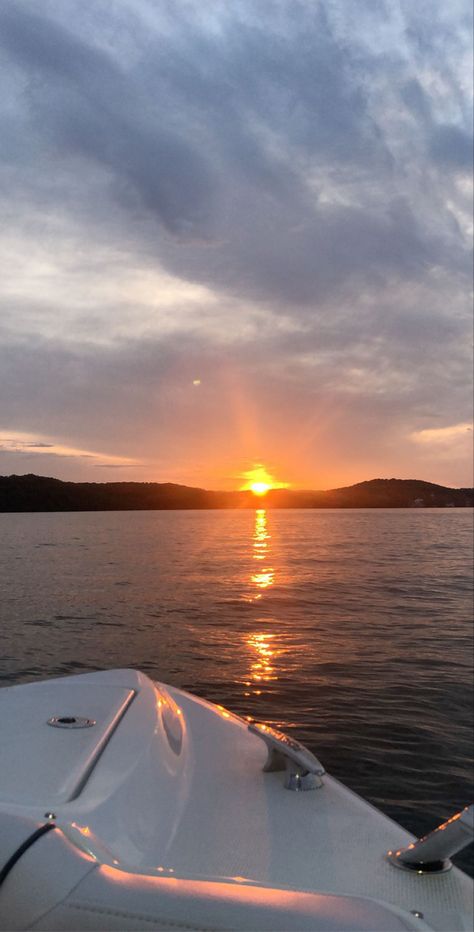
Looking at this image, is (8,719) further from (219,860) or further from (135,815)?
(219,860)

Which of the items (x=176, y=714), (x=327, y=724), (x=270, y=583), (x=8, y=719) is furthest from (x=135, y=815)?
(x=270, y=583)

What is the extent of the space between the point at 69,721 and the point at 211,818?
1.12 metres

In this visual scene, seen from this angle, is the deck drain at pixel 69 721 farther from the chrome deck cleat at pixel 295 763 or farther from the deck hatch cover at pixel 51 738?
the chrome deck cleat at pixel 295 763

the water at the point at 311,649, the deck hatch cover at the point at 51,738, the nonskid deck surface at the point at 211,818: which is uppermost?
the deck hatch cover at the point at 51,738

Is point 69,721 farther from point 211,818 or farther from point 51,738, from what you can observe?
point 211,818

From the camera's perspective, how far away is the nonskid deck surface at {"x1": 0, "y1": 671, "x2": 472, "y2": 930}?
289 centimetres

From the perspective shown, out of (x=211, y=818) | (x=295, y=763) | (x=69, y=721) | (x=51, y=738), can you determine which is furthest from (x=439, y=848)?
(x=69, y=721)

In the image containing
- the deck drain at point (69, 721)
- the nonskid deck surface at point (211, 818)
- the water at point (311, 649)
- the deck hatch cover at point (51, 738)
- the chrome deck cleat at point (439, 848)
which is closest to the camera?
the chrome deck cleat at point (439, 848)

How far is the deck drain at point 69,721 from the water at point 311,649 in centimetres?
349

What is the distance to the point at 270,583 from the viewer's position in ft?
90.2

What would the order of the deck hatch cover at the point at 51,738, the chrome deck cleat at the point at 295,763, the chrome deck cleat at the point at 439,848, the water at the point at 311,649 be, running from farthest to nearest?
the water at the point at 311,649 < the chrome deck cleat at the point at 295,763 < the deck hatch cover at the point at 51,738 < the chrome deck cleat at the point at 439,848

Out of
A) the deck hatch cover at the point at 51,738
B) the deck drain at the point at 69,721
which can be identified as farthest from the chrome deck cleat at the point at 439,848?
the deck drain at the point at 69,721

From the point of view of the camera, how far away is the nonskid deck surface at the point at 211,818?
2.89m

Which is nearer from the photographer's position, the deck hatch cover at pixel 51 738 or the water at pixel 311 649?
the deck hatch cover at pixel 51 738
